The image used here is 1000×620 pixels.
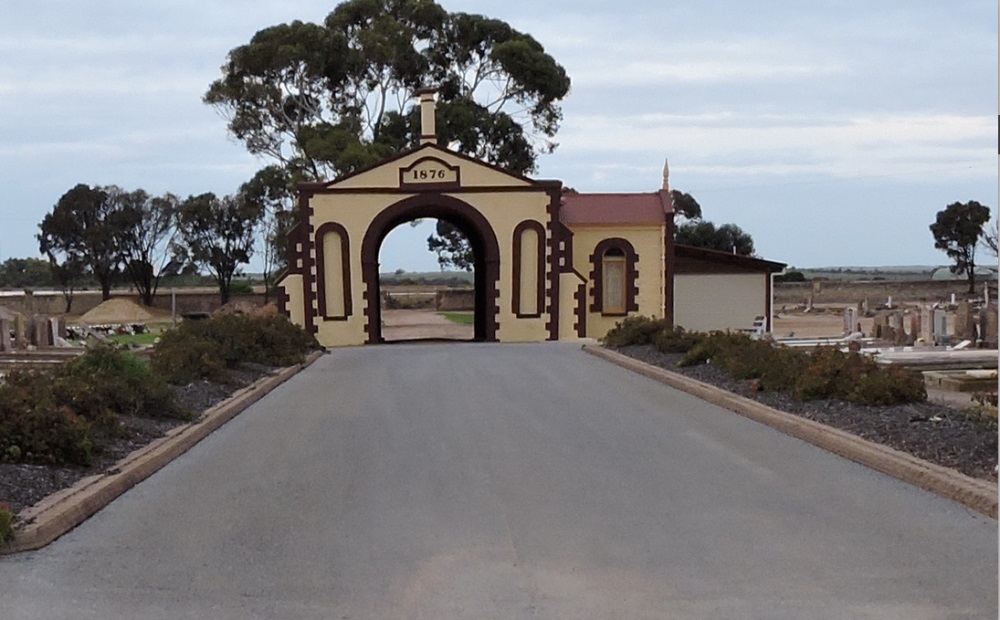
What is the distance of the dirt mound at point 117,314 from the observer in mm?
63844

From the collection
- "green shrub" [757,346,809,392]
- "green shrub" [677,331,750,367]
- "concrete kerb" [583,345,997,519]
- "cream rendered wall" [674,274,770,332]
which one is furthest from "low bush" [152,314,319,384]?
"cream rendered wall" [674,274,770,332]

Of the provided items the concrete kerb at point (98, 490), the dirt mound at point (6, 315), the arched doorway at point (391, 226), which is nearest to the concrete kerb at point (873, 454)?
the concrete kerb at point (98, 490)

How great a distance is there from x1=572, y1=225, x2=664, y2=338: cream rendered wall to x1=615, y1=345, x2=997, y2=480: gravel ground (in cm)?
2424

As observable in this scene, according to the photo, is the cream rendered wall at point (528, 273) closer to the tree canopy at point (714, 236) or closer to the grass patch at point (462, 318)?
the grass patch at point (462, 318)

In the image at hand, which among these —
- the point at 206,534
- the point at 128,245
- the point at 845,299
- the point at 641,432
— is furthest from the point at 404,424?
the point at 845,299

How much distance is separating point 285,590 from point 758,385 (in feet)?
33.8

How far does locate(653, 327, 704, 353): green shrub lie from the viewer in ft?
77.0

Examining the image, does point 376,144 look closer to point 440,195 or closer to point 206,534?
point 440,195

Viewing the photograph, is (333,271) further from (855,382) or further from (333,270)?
(855,382)

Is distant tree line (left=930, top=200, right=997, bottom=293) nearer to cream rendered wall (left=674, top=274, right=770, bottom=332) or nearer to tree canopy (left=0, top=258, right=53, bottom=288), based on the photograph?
cream rendered wall (left=674, top=274, right=770, bottom=332)

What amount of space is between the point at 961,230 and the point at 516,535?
8201 centimetres

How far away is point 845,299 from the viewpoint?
80750 millimetres

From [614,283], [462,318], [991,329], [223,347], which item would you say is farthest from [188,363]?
[462,318]

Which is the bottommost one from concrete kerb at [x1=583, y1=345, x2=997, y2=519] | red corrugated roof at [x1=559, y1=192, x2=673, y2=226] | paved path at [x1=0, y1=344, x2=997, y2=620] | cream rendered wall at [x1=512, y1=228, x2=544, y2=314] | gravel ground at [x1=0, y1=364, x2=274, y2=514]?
paved path at [x1=0, y1=344, x2=997, y2=620]
